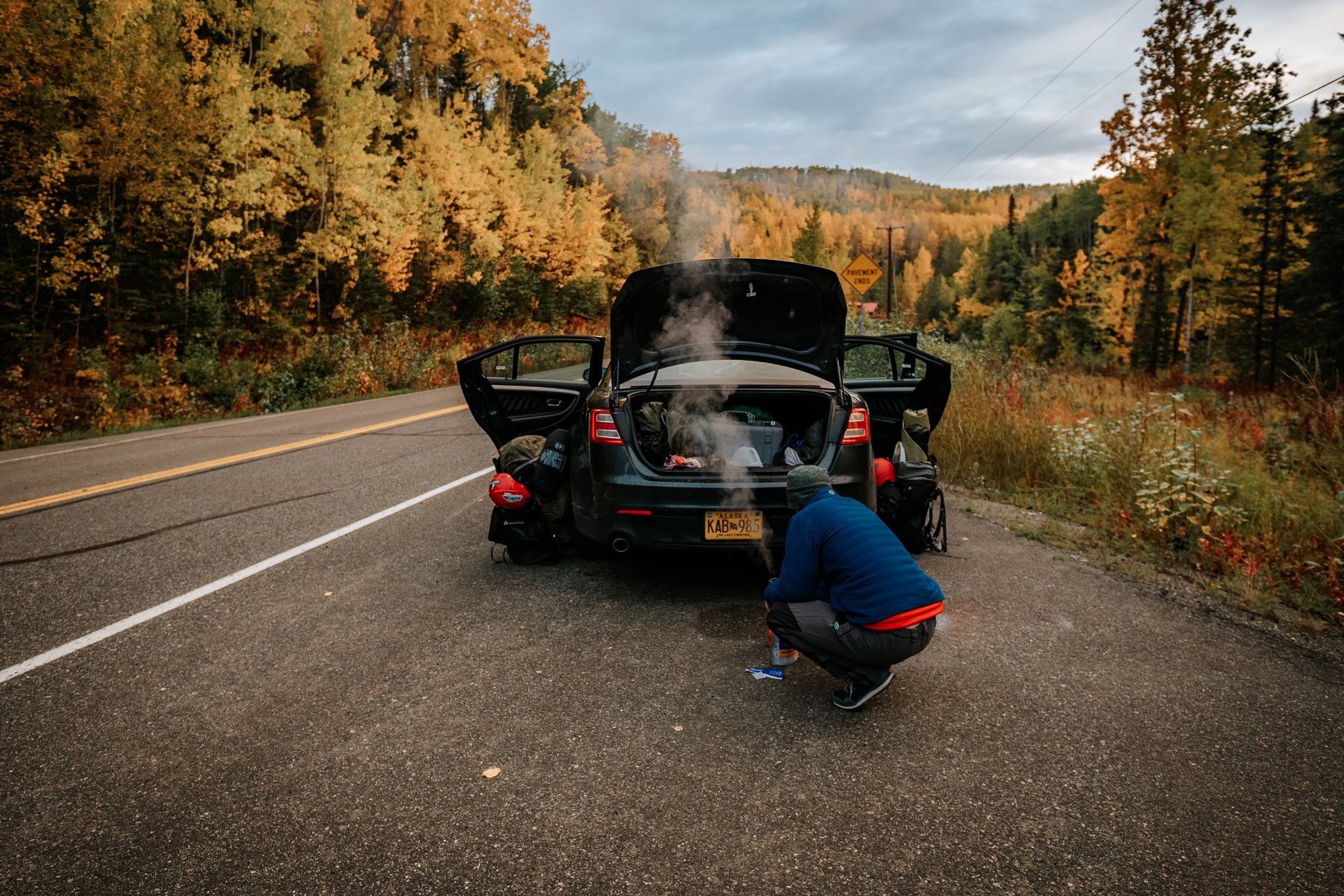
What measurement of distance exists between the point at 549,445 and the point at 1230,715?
4066 mm

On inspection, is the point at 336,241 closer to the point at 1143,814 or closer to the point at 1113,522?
the point at 1113,522

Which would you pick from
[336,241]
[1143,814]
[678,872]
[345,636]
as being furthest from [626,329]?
[336,241]

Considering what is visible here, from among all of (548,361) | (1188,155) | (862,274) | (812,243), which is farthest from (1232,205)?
(812,243)

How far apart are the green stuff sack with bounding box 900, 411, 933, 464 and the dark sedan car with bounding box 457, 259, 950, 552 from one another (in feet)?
0.39

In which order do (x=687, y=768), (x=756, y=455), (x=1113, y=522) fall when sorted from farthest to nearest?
(x=1113, y=522) → (x=756, y=455) → (x=687, y=768)

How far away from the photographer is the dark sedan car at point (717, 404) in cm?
407

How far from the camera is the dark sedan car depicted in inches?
160

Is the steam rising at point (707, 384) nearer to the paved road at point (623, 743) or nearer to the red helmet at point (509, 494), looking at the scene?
the paved road at point (623, 743)

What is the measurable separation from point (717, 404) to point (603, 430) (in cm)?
110

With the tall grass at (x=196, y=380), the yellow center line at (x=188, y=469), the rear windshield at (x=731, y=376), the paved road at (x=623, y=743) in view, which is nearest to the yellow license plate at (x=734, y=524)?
the paved road at (x=623, y=743)

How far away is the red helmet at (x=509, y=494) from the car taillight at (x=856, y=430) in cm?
218

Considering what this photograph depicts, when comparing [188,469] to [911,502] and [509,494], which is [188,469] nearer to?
[509,494]

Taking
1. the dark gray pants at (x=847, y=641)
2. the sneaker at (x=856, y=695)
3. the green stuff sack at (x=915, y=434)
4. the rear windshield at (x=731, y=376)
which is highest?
the rear windshield at (x=731, y=376)

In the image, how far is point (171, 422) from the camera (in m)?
14.5
